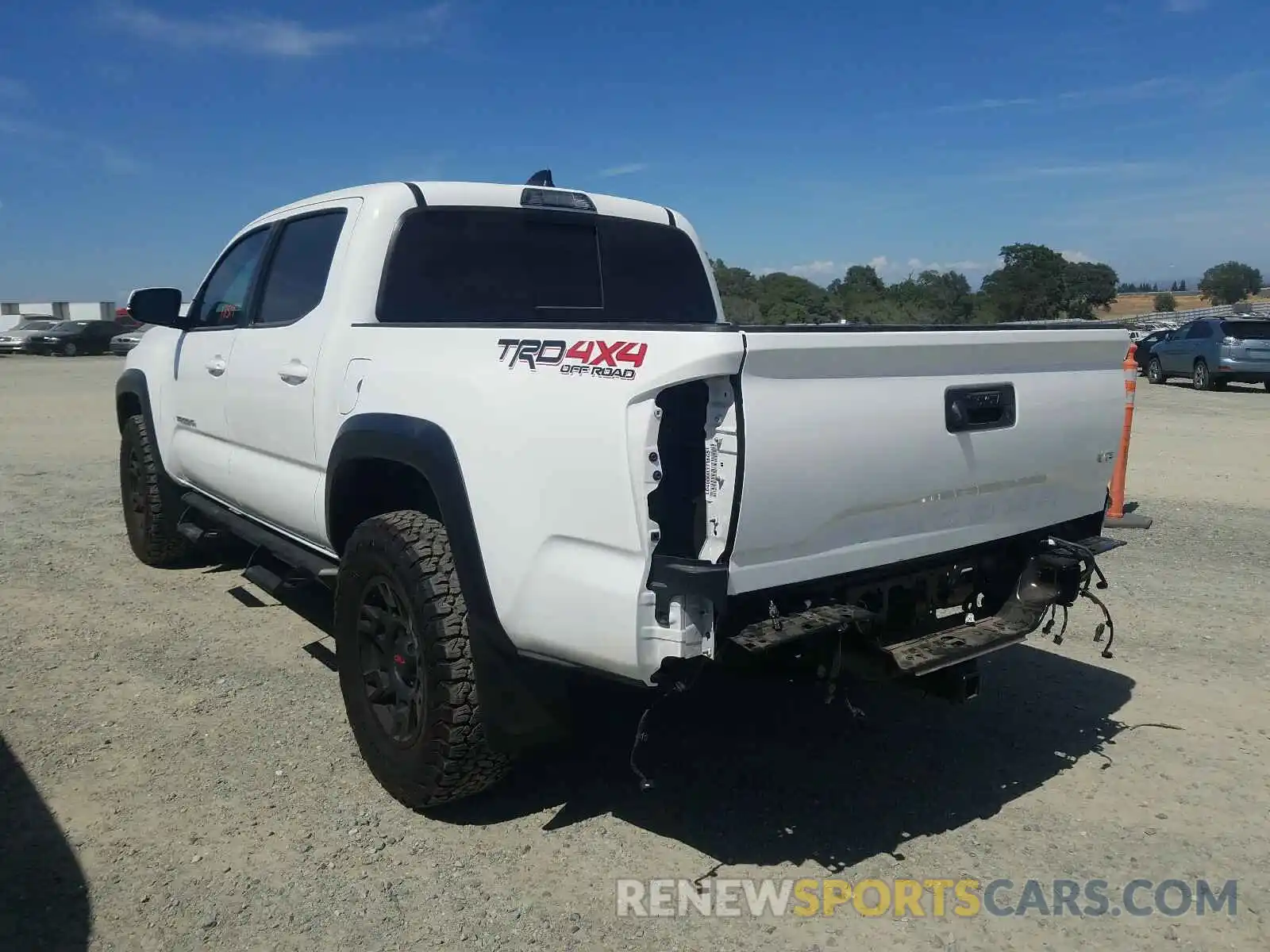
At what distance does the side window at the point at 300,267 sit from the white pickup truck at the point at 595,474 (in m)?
0.02

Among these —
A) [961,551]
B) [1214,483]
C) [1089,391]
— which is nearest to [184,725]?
[961,551]

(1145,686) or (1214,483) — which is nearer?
(1145,686)

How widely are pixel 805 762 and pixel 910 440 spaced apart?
1511mm

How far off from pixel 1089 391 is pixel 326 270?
2.96 m

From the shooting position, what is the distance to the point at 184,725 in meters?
4.21

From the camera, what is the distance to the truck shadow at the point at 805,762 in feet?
11.2

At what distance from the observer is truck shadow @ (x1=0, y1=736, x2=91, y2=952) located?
9.25 feet

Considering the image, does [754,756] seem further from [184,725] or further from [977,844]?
[184,725]

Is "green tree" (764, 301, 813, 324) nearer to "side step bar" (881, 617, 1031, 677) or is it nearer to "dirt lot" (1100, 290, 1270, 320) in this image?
"side step bar" (881, 617, 1031, 677)

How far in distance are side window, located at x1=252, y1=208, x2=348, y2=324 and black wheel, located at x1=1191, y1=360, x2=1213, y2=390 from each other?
21.2m

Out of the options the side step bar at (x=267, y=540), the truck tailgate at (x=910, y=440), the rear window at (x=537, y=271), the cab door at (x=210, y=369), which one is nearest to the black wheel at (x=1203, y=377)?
the rear window at (x=537, y=271)

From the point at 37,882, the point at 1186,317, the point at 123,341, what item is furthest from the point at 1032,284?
the point at 1186,317

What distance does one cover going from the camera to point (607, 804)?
3.59m

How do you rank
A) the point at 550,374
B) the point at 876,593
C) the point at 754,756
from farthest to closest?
the point at 754,756
the point at 876,593
the point at 550,374
